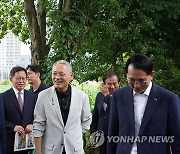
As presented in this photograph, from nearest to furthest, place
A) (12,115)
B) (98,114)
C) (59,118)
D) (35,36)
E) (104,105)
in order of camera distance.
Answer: (59,118) < (12,115) < (104,105) < (98,114) < (35,36)

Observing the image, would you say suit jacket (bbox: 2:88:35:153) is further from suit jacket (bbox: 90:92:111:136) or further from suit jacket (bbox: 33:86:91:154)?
suit jacket (bbox: 90:92:111:136)

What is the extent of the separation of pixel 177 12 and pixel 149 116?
484 cm

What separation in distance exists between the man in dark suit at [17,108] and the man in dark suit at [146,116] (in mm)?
1828

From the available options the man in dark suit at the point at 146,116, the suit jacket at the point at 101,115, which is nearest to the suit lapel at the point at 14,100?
the suit jacket at the point at 101,115

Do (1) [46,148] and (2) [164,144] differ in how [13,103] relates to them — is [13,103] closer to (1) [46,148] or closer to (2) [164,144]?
(1) [46,148]

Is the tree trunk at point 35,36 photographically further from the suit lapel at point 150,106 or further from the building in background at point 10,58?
the suit lapel at point 150,106

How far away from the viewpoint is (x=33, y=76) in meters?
5.47

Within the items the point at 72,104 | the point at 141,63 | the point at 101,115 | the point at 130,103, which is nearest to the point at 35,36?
the point at 101,115

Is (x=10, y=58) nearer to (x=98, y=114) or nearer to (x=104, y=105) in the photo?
(x=98, y=114)

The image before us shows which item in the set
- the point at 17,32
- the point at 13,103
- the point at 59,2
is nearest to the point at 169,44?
the point at 59,2

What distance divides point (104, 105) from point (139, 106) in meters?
1.91

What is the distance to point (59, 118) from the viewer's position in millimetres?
3746

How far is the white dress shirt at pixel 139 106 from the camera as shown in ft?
9.87

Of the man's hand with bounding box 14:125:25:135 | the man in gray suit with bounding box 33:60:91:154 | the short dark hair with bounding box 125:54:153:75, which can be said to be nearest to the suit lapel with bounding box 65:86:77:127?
the man in gray suit with bounding box 33:60:91:154
